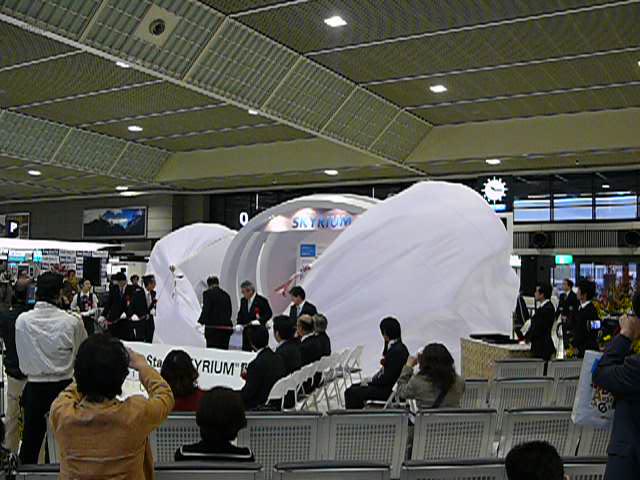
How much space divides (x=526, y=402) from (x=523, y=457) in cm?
372

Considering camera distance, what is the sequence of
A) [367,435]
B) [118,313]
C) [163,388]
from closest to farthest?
[163,388], [367,435], [118,313]

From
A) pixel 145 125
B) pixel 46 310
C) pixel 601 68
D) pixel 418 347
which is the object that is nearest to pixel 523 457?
pixel 46 310

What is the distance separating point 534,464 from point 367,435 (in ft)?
6.76

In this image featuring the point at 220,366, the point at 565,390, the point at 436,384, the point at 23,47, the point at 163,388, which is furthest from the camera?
the point at 23,47

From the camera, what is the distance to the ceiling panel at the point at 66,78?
13633 millimetres

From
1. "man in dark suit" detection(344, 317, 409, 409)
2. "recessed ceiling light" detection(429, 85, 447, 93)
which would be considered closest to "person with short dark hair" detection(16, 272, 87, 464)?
"man in dark suit" detection(344, 317, 409, 409)

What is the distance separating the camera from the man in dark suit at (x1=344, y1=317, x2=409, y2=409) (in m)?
7.33

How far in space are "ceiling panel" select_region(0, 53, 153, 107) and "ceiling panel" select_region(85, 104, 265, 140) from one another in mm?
2515

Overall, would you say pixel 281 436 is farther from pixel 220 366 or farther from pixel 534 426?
pixel 220 366

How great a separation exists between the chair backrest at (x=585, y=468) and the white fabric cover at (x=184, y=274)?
41.8 ft

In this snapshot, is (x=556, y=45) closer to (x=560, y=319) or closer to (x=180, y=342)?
(x=560, y=319)

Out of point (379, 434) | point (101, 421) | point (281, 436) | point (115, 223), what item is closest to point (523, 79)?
point (379, 434)

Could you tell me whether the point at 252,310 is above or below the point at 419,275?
below

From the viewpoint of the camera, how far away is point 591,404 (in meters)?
3.34
